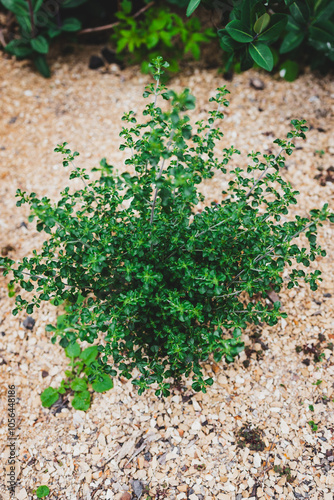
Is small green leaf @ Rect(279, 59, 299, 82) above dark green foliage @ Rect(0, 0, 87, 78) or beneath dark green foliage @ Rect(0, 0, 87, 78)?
beneath

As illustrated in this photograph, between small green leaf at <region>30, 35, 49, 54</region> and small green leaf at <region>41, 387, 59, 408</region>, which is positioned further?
small green leaf at <region>30, 35, 49, 54</region>

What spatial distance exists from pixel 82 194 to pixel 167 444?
148 cm

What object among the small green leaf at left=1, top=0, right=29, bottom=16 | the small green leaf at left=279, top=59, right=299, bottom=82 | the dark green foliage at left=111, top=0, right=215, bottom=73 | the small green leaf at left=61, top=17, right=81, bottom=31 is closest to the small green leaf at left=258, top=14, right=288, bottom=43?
the dark green foliage at left=111, top=0, right=215, bottom=73

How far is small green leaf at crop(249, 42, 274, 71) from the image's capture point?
7.97 ft

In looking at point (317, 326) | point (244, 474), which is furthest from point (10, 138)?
point (244, 474)

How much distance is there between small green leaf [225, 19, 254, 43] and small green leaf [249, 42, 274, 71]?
0.06 meters

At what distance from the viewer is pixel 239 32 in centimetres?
244

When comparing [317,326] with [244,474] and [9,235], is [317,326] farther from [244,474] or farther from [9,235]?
[9,235]

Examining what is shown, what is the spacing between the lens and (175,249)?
80.8 inches

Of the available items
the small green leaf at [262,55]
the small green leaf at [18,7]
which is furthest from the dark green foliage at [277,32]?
the small green leaf at [18,7]

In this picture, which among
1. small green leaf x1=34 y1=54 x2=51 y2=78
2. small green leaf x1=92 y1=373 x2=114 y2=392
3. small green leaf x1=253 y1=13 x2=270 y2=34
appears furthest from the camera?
small green leaf x1=34 y1=54 x2=51 y2=78

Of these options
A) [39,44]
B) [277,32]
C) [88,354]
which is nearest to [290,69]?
[277,32]

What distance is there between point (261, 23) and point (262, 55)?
0.19 meters

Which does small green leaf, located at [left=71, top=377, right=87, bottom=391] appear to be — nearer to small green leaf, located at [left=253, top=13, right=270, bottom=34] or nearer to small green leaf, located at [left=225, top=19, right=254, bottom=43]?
small green leaf, located at [left=225, top=19, right=254, bottom=43]
